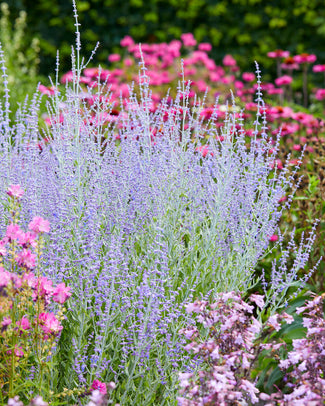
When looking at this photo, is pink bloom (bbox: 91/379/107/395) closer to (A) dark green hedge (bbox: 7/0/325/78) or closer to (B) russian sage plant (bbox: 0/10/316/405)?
(B) russian sage plant (bbox: 0/10/316/405)

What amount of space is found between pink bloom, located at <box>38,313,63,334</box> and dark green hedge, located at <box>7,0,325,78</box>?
7544mm

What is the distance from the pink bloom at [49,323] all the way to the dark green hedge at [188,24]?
7544 mm

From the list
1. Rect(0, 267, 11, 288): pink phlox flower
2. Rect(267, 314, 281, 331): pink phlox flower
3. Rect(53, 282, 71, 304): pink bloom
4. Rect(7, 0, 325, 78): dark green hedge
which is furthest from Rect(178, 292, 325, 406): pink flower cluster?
Rect(7, 0, 325, 78): dark green hedge

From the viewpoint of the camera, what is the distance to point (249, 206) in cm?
295

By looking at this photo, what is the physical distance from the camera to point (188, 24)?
9242 mm

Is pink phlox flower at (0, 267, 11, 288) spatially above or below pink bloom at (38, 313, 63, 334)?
above

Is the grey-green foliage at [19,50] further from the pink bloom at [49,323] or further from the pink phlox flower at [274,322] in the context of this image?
the pink phlox flower at [274,322]

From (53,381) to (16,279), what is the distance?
62 centimetres

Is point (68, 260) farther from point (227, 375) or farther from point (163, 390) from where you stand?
point (227, 375)

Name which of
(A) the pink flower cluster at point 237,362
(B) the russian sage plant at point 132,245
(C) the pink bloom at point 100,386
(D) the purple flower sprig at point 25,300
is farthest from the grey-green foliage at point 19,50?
(A) the pink flower cluster at point 237,362

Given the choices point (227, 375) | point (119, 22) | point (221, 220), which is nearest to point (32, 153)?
point (221, 220)

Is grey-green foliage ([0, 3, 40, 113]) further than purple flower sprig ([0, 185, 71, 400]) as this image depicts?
Yes

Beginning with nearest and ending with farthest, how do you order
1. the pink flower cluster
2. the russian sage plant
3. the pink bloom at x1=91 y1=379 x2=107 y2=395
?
the pink flower cluster → the pink bloom at x1=91 y1=379 x2=107 y2=395 → the russian sage plant

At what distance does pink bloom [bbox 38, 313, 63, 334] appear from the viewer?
2.12 meters
